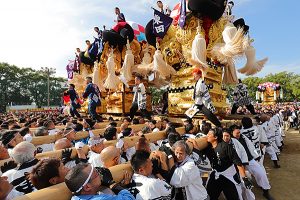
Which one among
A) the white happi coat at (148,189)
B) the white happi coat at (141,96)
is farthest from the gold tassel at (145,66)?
the white happi coat at (148,189)

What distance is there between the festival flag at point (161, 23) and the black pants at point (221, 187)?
14.8ft

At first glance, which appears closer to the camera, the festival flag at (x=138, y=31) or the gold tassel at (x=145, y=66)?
the gold tassel at (x=145, y=66)

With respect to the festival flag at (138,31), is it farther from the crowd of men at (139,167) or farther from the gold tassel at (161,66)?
the crowd of men at (139,167)

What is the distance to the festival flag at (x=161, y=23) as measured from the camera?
667cm

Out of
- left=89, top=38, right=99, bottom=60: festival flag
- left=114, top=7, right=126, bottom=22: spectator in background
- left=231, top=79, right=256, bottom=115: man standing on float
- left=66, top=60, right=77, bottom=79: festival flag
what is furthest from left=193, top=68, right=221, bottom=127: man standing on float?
left=66, top=60, right=77, bottom=79: festival flag

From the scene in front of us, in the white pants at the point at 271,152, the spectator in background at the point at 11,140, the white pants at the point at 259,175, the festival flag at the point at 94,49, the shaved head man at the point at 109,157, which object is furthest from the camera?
the festival flag at the point at 94,49

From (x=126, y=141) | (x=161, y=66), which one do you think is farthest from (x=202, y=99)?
(x=126, y=141)

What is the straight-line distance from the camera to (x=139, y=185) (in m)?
2.05

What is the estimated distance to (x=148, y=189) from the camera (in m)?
2.00

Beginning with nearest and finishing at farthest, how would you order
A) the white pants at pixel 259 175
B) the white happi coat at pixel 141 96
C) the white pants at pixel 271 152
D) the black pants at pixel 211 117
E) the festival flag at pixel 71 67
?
the white pants at pixel 259 175
the black pants at pixel 211 117
the white pants at pixel 271 152
the white happi coat at pixel 141 96
the festival flag at pixel 71 67

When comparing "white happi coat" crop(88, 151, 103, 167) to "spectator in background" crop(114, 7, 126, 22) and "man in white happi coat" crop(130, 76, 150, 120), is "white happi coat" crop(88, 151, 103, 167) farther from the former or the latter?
"spectator in background" crop(114, 7, 126, 22)

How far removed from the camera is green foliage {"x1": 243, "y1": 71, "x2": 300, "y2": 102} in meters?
46.2

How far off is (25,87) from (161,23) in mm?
39108

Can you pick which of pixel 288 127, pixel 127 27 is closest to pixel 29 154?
pixel 127 27
